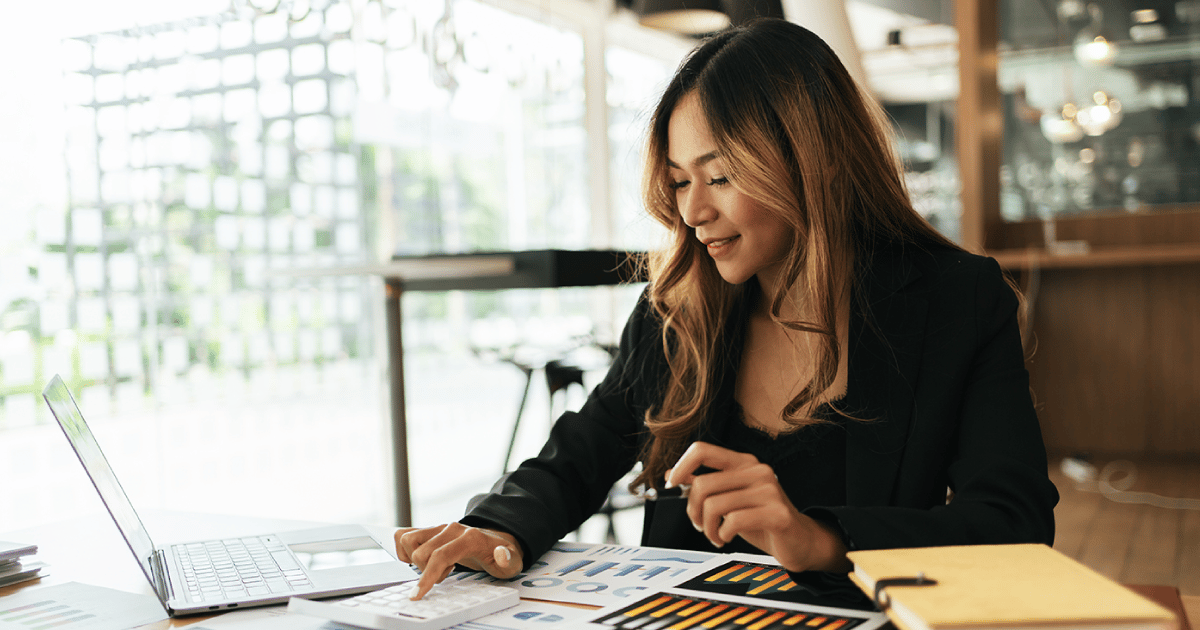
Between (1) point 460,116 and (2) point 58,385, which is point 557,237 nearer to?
(1) point 460,116

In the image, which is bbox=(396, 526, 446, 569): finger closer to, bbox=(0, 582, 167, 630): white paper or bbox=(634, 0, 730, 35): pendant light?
bbox=(0, 582, 167, 630): white paper

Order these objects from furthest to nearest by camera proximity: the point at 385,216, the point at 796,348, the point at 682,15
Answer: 1. the point at 385,216
2. the point at 682,15
3. the point at 796,348

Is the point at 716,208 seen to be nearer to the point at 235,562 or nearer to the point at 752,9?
the point at 235,562

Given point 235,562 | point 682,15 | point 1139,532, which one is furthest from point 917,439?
point 1139,532

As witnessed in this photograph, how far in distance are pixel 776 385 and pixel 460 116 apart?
362 centimetres

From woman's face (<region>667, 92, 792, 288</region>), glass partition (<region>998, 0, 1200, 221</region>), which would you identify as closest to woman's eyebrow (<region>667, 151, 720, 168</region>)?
woman's face (<region>667, 92, 792, 288</region>)

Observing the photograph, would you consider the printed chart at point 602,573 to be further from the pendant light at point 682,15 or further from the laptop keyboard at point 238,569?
the pendant light at point 682,15

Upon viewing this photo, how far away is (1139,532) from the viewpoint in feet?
10.9

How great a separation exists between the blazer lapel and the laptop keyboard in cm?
64

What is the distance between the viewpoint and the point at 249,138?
355 centimetres

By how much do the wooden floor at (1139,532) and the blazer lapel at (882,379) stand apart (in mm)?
2026

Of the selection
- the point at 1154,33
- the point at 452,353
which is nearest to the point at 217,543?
the point at 452,353

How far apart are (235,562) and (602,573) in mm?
399

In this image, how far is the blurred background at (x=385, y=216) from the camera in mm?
2922
